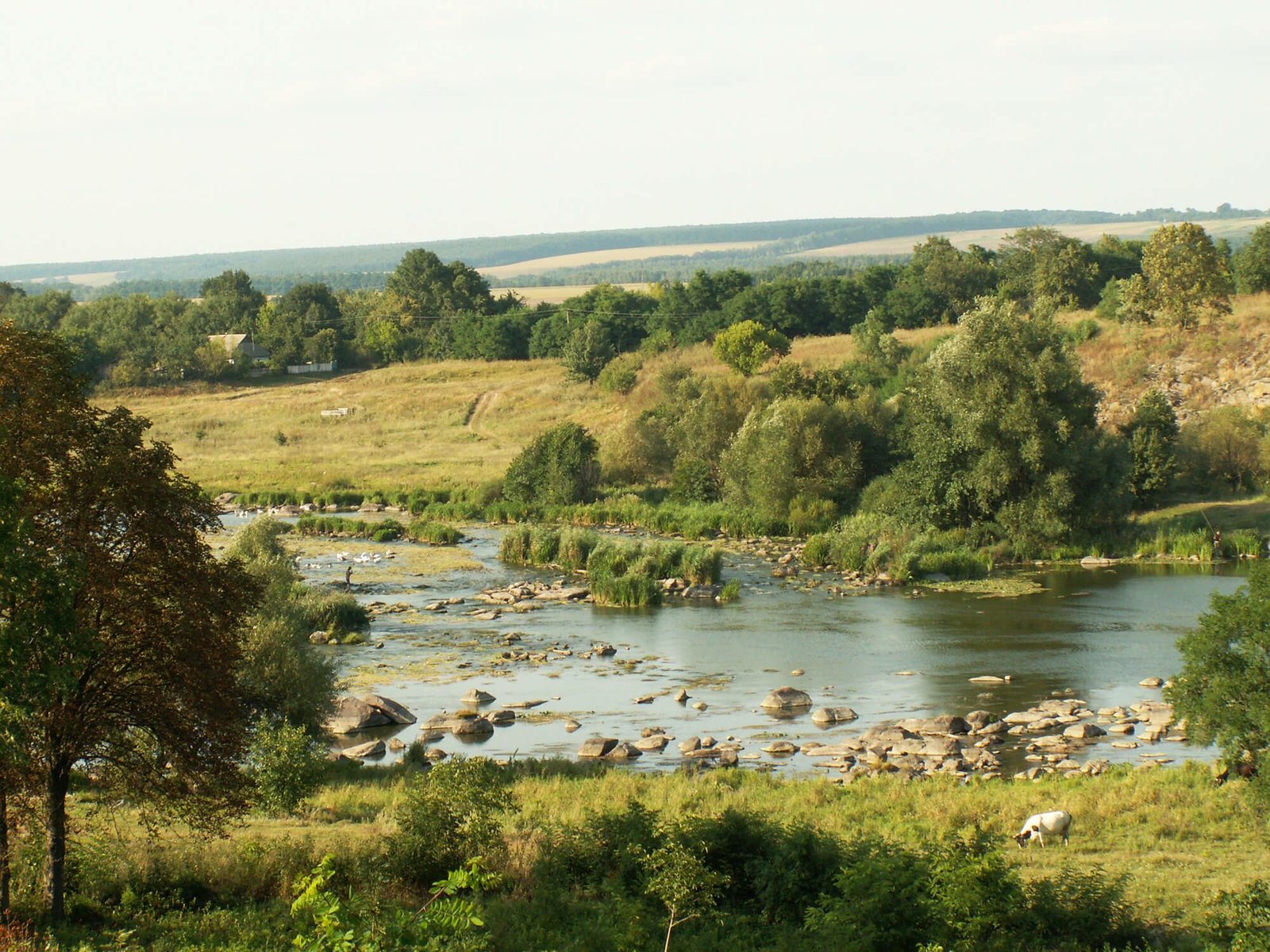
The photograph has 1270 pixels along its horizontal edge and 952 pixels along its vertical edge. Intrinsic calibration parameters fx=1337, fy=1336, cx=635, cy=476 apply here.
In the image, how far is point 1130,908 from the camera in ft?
43.4

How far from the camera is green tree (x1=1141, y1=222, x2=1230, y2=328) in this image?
2288 inches

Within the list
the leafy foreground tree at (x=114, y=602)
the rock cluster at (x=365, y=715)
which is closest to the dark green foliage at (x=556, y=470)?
the rock cluster at (x=365, y=715)

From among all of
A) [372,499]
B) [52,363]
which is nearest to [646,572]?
[372,499]

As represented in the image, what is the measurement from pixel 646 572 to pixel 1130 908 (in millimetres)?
26857

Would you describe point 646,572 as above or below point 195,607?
below

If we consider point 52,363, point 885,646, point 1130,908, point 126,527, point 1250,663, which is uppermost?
point 52,363

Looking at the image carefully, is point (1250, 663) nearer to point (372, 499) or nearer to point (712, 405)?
point (712, 405)

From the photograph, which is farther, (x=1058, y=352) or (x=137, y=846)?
(x=1058, y=352)

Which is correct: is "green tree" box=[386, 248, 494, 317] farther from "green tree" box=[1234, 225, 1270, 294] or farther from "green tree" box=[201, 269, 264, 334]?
"green tree" box=[1234, 225, 1270, 294]

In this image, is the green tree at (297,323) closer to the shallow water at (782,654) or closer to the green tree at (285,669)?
the shallow water at (782,654)

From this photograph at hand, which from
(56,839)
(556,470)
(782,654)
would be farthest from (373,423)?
(56,839)

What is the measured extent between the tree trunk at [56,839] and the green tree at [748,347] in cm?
5739

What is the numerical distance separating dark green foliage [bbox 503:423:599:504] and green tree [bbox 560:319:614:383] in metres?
23.9

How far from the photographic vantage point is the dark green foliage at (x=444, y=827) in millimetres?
14133
